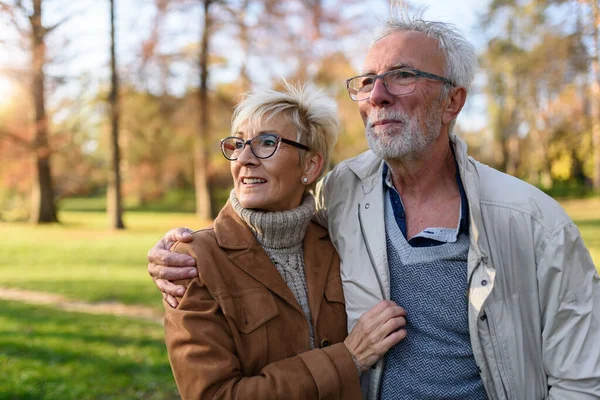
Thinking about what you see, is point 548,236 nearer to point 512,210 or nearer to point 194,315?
point 512,210

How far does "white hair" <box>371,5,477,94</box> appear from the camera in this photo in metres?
2.47

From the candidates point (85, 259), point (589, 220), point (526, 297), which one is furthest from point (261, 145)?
point (589, 220)

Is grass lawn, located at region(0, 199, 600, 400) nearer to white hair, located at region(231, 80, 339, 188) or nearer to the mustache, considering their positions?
white hair, located at region(231, 80, 339, 188)

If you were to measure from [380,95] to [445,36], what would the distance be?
1.40 feet

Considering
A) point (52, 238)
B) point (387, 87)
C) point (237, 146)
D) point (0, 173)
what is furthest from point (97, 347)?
point (0, 173)

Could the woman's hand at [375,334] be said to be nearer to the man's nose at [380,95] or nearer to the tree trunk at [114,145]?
the man's nose at [380,95]

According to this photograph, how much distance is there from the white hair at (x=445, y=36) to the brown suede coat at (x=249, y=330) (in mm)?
1135

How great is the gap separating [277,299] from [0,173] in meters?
23.1

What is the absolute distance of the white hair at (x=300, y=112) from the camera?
2.44m

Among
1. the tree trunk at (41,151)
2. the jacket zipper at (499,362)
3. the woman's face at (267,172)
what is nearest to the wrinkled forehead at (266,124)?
the woman's face at (267,172)

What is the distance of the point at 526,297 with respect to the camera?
7.13 ft

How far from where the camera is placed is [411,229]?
96.8 inches

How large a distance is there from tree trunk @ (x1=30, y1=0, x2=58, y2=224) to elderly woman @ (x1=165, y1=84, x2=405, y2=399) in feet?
52.0

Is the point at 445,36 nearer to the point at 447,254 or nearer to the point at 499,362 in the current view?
the point at 447,254
